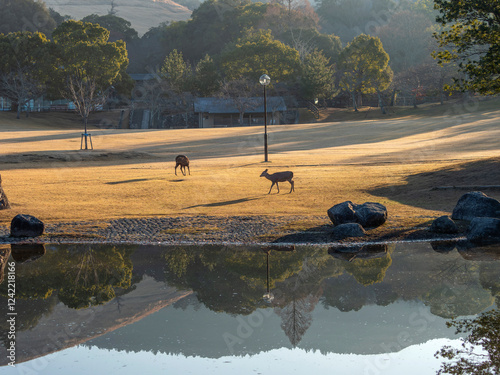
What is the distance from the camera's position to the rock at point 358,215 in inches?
632

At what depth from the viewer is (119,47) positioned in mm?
84875

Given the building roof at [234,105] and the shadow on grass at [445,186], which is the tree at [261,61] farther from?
the shadow on grass at [445,186]

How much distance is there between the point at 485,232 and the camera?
48.5ft

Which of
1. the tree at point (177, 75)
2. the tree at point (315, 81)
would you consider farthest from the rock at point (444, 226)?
the tree at point (177, 75)

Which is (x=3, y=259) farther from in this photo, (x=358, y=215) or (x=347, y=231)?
(x=358, y=215)

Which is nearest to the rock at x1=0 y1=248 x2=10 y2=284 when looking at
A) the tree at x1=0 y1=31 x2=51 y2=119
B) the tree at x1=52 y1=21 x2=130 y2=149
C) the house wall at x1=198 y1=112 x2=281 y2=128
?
the tree at x1=52 y1=21 x2=130 y2=149

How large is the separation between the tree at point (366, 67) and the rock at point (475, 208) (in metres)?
72.1

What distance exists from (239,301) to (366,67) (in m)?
81.3

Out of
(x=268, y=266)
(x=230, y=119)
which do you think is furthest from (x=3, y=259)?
(x=230, y=119)

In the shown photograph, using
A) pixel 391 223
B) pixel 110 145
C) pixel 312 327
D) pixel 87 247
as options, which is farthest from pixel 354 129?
pixel 312 327

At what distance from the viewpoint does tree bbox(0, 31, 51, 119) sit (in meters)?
81.2

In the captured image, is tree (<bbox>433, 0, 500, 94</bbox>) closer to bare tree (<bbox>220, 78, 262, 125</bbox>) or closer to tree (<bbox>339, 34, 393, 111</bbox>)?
bare tree (<bbox>220, 78, 262, 125</bbox>)

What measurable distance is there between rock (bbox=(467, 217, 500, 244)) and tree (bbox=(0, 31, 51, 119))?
77.2 m

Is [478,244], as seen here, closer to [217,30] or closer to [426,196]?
[426,196]
